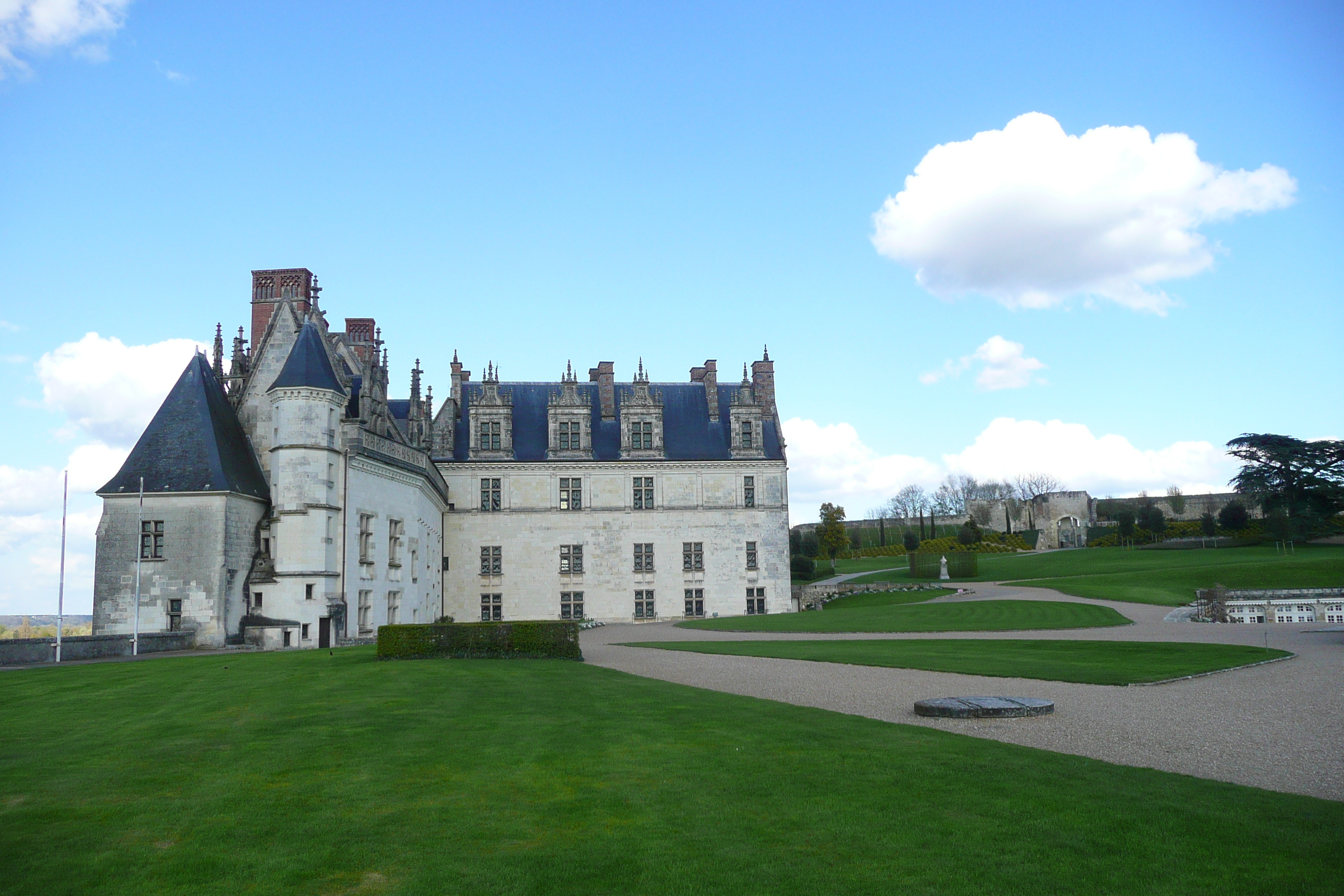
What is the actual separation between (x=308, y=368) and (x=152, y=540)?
7.80 m

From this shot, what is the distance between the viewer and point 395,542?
124ft

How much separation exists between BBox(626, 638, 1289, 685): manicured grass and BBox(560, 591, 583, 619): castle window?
22.6 meters

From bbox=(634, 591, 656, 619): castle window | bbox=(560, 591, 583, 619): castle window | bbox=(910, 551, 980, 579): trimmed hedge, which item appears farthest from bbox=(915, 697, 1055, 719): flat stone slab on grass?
bbox=(910, 551, 980, 579): trimmed hedge

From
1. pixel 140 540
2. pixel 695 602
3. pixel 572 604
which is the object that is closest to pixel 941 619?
pixel 695 602

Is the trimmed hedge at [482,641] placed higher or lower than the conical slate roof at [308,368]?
lower

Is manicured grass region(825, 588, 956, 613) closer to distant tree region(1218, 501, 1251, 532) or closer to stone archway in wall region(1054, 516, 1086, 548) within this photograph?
distant tree region(1218, 501, 1251, 532)

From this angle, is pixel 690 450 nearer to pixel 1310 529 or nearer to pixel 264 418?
pixel 264 418

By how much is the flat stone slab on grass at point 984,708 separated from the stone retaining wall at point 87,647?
71.3 ft

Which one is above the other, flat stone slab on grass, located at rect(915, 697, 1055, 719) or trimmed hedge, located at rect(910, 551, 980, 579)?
trimmed hedge, located at rect(910, 551, 980, 579)

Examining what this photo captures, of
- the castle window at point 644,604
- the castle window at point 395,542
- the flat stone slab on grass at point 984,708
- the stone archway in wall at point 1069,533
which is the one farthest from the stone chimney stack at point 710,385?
the stone archway in wall at point 1069,533

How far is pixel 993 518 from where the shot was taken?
10562cm

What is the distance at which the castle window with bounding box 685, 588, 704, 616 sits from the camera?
52844 millimetres

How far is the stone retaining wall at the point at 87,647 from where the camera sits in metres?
22.6

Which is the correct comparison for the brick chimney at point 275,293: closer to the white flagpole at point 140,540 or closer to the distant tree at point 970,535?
the white flagpole at point 140,540
